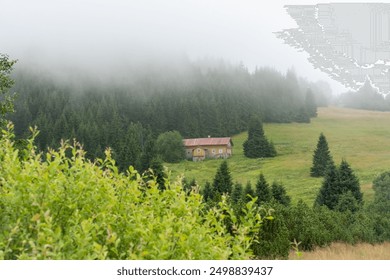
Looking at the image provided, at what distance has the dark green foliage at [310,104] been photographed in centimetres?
9619

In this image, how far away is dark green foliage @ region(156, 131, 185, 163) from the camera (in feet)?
255

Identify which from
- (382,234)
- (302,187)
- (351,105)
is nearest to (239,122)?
(302,187)

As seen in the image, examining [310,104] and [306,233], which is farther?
[310,104]

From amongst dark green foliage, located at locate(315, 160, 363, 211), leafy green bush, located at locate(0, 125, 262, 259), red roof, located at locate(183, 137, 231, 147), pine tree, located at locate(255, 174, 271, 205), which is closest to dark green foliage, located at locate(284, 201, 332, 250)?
leafy green bush, located at locate(0, 125, 262, 259)

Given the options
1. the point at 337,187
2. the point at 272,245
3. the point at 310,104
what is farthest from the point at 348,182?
the point at 272,245

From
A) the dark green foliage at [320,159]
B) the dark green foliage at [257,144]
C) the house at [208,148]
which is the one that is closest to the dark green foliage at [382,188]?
the dark green foliage at [320,159]

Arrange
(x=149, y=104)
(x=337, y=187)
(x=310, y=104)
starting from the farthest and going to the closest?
(x=310, y=104) < (x=149, y=104) < (x=337, y=187)

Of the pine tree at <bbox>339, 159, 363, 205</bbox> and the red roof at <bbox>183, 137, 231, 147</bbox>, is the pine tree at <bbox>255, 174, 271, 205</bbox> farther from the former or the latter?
the red roof at <bbox>183, 137, 231, 147</bbox>

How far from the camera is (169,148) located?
77812 millimetres

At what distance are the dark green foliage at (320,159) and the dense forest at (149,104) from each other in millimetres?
9983

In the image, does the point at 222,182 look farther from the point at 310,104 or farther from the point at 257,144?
the point at 310,104

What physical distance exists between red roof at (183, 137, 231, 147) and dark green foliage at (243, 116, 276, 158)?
3995 mm

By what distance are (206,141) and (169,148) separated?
26.2 ft

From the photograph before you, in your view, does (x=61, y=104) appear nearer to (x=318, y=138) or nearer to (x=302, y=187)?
(x=302, y=187)
